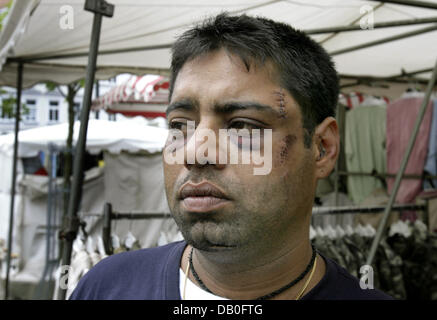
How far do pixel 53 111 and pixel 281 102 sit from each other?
30.5 m

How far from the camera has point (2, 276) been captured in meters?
6.61

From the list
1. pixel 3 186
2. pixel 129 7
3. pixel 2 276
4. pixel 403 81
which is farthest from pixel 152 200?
pixel 129 7

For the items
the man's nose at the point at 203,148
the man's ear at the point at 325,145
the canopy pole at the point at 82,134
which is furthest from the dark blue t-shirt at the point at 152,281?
the canopy pole at the point at 82,134

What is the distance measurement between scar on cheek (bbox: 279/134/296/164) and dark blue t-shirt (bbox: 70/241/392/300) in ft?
1.18

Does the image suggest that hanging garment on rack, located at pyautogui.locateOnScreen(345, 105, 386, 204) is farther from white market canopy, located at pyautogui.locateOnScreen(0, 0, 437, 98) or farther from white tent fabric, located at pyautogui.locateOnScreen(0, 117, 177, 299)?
white tent fabric, located at pyautogui.locateOnScreen(0, 117, 177, 299)

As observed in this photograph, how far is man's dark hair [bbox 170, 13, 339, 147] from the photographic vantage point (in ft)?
3.92

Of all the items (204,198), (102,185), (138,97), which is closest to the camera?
(204,198)

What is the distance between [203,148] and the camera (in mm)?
1102

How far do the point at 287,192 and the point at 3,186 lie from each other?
937 cm

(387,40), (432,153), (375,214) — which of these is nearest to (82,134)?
(387,40)

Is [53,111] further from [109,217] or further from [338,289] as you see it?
[338,289]

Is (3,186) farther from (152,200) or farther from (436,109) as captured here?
(436,109)

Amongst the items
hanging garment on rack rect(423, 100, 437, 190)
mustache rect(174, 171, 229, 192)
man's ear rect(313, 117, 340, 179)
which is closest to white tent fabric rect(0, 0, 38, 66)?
mustache rect(174, 171, 229, 192)
